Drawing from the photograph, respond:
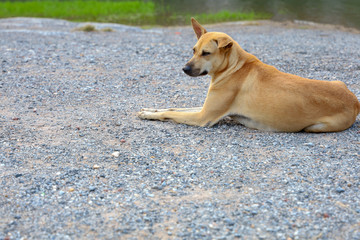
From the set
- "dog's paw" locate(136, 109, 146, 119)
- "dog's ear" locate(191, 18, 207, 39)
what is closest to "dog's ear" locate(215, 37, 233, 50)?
"dog's ear" locate(191, 18, 207, 39)

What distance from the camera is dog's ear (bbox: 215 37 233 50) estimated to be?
213 inches

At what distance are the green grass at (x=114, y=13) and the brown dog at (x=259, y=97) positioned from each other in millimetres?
11088

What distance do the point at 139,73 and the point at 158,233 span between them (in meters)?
5.50

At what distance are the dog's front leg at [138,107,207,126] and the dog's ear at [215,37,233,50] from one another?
92 cm

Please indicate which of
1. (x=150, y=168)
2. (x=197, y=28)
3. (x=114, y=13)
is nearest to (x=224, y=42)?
(x=197, y=28)

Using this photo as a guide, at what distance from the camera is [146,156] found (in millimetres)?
4812

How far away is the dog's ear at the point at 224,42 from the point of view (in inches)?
213

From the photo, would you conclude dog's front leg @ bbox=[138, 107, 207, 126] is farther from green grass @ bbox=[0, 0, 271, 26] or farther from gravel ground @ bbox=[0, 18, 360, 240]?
green grass @ bbox=[0, 0, 271, 26]

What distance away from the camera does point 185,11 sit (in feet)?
63.0

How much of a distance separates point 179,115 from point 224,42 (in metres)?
1.16

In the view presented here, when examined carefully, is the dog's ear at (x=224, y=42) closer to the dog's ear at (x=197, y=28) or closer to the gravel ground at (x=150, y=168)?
the dog's ear at (x=197, y=28)

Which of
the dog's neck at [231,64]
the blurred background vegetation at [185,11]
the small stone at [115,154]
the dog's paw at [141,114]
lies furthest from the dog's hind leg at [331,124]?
the blurred background vegetation at [185,11]

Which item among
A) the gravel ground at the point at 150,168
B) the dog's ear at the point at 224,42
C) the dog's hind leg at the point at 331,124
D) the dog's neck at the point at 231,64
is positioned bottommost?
the gravel ground at the point at 150,168

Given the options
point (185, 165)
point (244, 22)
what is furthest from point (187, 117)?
point (244, 22)
